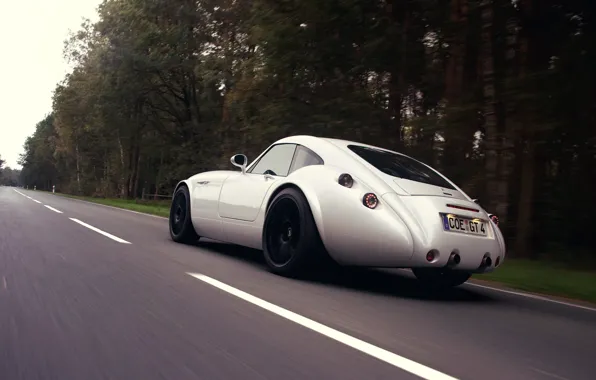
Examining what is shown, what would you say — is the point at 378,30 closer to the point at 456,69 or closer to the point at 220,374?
the point at 456,69

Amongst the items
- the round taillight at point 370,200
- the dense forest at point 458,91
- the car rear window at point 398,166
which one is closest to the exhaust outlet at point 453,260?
the round taillight at point 370,200

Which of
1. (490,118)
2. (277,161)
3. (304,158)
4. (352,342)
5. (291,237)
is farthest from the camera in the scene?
(490,118)

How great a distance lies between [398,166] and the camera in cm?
597

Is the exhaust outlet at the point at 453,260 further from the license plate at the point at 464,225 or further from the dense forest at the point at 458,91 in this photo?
the dense forest at the point at 458,91

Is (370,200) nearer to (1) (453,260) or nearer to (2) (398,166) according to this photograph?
(1) (453,260)

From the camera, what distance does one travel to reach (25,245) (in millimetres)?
7320

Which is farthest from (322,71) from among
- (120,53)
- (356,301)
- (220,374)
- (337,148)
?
(120,53)

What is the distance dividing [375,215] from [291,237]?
106cm

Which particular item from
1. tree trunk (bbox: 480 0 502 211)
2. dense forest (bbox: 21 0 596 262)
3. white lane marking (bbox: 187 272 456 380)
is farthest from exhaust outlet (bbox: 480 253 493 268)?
tree trunk (bbox: 480 0 502 211)

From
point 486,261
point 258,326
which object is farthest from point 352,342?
point 486,261

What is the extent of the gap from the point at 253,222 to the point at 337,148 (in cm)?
124

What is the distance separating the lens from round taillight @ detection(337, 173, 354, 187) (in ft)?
17.5

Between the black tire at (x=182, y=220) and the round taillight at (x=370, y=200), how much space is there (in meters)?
3.56

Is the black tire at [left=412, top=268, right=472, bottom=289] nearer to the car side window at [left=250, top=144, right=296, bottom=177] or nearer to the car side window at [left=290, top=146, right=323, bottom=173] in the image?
the car side window at [left=290, top=146, right=323, bottom=173]
